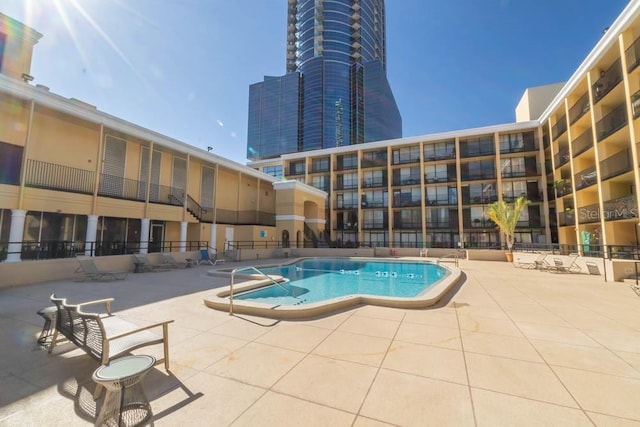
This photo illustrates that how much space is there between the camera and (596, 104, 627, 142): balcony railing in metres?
16.0

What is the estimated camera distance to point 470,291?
9.30m

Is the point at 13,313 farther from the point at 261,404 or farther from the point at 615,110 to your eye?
the point at 615,110

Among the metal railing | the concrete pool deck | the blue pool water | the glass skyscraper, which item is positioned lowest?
the blue pool water

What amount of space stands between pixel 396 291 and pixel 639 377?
25.4 ft

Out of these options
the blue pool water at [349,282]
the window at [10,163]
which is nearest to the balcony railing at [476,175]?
the blue pool water at [349,282]

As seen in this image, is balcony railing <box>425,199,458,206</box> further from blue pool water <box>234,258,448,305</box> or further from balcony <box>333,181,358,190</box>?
blue pool water <box>234,258,448,305</box>

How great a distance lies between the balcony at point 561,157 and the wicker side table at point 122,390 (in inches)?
1171

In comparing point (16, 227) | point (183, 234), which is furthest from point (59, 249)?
point (183, 234)

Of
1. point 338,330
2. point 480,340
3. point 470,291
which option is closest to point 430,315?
point 480,340

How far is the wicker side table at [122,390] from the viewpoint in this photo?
2486 mm

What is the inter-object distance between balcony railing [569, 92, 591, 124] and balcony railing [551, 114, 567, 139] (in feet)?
6.18

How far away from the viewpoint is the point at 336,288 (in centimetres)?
1166

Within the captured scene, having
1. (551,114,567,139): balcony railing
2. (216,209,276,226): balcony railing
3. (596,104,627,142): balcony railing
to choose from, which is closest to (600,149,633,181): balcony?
(596,104,627,142): balcony railing

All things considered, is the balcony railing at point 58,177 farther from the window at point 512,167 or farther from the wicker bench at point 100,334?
the window at point 512,167
